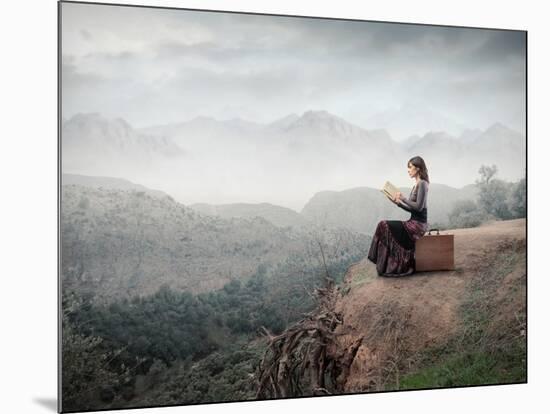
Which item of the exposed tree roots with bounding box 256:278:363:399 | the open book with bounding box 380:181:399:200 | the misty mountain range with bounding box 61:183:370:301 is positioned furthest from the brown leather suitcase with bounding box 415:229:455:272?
the exposed tree roots with bounding box 256:278:363:399

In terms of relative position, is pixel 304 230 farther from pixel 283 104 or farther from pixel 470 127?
pixel 470 127

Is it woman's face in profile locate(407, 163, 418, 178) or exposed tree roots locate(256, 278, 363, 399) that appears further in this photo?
woman's face in profile locate(407, 163, 418, 178)

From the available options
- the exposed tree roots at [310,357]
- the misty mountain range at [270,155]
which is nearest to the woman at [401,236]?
the misty mountain range at [270,155]

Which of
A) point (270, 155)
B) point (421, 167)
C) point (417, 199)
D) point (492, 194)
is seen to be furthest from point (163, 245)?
point (492, 194)

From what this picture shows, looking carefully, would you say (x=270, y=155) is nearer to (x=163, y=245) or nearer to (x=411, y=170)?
(x=163, y=245)

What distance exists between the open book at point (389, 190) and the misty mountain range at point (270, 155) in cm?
6

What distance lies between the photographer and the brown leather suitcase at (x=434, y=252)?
285 inches

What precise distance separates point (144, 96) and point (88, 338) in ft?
6.25

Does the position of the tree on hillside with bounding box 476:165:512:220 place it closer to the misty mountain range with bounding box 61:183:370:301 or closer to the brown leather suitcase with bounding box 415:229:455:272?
the brown leather suitcase with bounding box 415:229:455:272

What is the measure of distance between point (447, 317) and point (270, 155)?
2033 mm

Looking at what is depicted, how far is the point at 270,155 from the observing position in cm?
701

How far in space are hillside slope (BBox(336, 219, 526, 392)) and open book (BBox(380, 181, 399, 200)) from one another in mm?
600

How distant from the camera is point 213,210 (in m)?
6.83

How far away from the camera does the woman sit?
7188 millimetres
